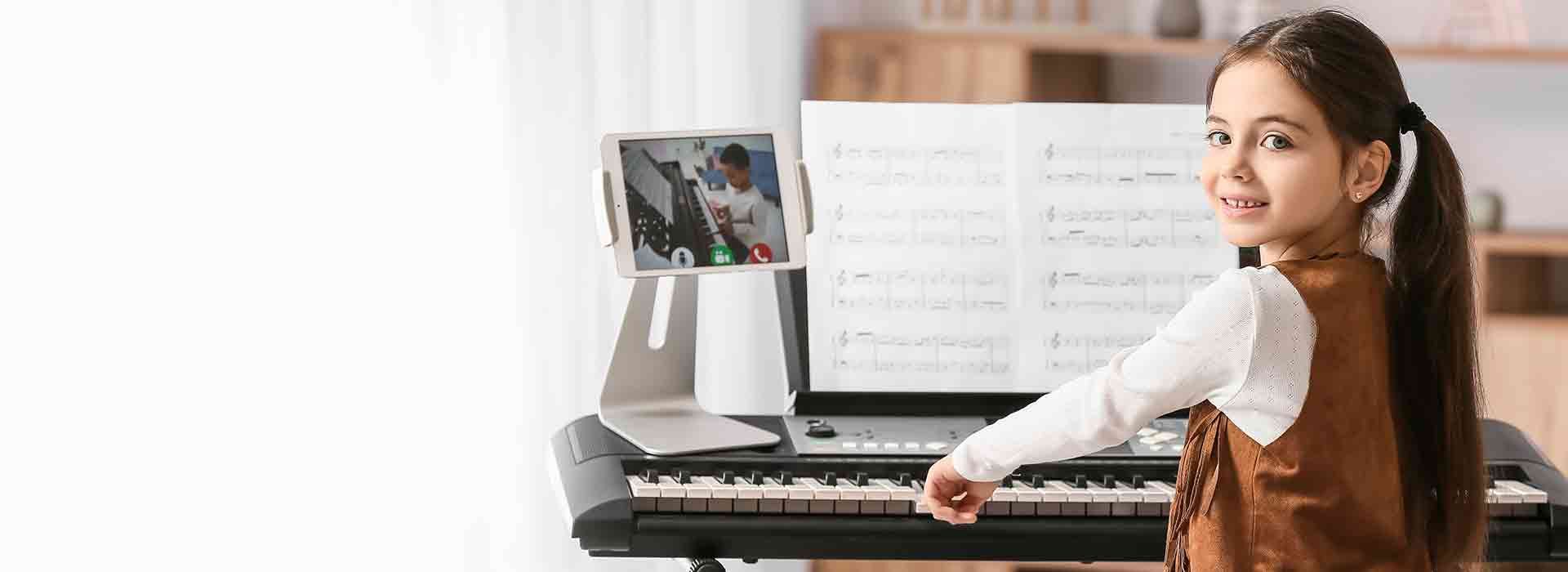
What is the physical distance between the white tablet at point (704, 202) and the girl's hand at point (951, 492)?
1.97 feet

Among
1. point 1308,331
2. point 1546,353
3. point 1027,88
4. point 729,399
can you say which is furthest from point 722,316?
point 1308,331

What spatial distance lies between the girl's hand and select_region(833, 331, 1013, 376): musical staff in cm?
69

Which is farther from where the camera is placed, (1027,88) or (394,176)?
(1027,88)

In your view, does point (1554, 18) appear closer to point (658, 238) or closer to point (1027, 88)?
point (1027, 88)

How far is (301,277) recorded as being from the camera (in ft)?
6.04

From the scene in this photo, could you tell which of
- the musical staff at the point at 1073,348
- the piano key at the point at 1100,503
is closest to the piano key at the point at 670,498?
the piano key at the point at 1100,503

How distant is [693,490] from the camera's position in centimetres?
168

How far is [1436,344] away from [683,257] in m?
0.89

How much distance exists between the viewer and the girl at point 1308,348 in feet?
3.74

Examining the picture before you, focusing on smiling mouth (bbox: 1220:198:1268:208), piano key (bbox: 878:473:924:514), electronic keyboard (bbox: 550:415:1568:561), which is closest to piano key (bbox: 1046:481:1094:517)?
electronic keyboard (bbox: 550:415:1568:561)

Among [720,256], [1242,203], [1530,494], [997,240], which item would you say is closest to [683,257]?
[720,256]

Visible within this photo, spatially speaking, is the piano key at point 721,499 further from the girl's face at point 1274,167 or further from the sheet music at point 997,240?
the girl's face at point 1274,167

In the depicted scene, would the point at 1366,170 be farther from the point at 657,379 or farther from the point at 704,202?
the point at 657,379

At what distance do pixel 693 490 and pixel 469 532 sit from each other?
0.59 metres
